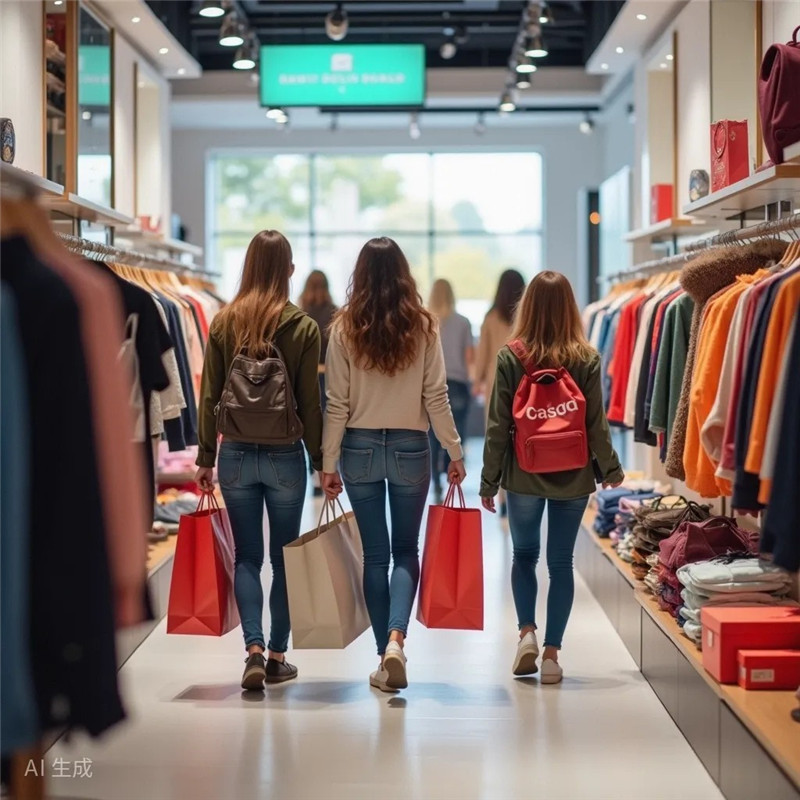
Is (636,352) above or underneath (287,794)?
above

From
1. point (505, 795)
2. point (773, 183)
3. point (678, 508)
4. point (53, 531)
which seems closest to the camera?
point (53, 531)

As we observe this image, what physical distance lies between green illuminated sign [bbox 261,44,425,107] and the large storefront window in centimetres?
663

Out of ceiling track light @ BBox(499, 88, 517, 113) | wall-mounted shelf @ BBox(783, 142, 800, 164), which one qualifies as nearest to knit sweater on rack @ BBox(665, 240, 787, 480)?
wall-mounted shelf @ BBox(783, 142, 800, 164)

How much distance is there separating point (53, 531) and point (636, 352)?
4.33 metres

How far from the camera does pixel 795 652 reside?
11.8 ft

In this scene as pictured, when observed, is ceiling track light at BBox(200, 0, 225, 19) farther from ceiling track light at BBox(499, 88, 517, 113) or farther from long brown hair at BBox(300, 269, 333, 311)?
ceiling track light at BBox(499, 88, 517, 113)

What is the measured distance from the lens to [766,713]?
329cm

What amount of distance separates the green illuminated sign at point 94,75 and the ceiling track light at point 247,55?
1.50 meters

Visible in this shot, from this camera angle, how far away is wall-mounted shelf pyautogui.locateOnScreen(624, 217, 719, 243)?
661cm

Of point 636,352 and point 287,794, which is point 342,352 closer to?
point 287,794

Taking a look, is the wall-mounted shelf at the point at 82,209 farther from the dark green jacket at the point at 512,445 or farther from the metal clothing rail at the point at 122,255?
the dark green jacket at the point at 512,445

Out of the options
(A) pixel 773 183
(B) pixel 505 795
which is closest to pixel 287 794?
(B) pixel 505 795

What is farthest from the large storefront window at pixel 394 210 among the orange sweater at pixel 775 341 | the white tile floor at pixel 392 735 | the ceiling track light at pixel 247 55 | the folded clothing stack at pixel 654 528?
the orange sweater at pixel 775 341

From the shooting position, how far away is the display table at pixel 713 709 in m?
3.00
